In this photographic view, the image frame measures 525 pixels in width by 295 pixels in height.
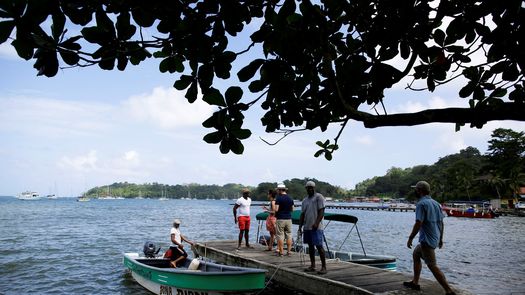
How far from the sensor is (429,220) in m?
7.71

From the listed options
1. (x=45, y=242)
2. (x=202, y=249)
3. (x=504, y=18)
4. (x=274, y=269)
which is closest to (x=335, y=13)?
(x=504, y=18)

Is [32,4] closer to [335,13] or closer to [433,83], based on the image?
[335,13]

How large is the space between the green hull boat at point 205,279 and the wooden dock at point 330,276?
1.16 meters

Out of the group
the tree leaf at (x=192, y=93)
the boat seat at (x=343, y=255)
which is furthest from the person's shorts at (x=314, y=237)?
the tree leaf at (x=192, y=93)

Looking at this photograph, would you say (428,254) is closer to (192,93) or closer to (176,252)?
(192,93)

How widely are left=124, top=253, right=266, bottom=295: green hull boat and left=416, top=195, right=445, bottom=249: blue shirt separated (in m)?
4.41

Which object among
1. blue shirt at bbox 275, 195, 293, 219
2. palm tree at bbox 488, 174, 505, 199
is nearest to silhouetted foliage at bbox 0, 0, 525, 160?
blue shirt at bbox 275, 195, 293, 219

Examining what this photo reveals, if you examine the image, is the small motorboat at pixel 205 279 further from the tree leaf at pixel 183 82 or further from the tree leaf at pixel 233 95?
the tree leaf at pixel 233 95

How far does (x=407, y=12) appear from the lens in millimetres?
3508

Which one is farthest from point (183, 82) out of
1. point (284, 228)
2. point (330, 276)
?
point (284, 228)

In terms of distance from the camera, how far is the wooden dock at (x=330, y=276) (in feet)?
29.0

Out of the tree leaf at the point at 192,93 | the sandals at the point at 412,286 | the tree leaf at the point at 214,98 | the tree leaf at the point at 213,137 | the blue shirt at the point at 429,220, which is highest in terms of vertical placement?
the tree leaf at the point at 192,93

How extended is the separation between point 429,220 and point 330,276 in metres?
3.58

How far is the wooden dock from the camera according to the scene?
8.85 meters
